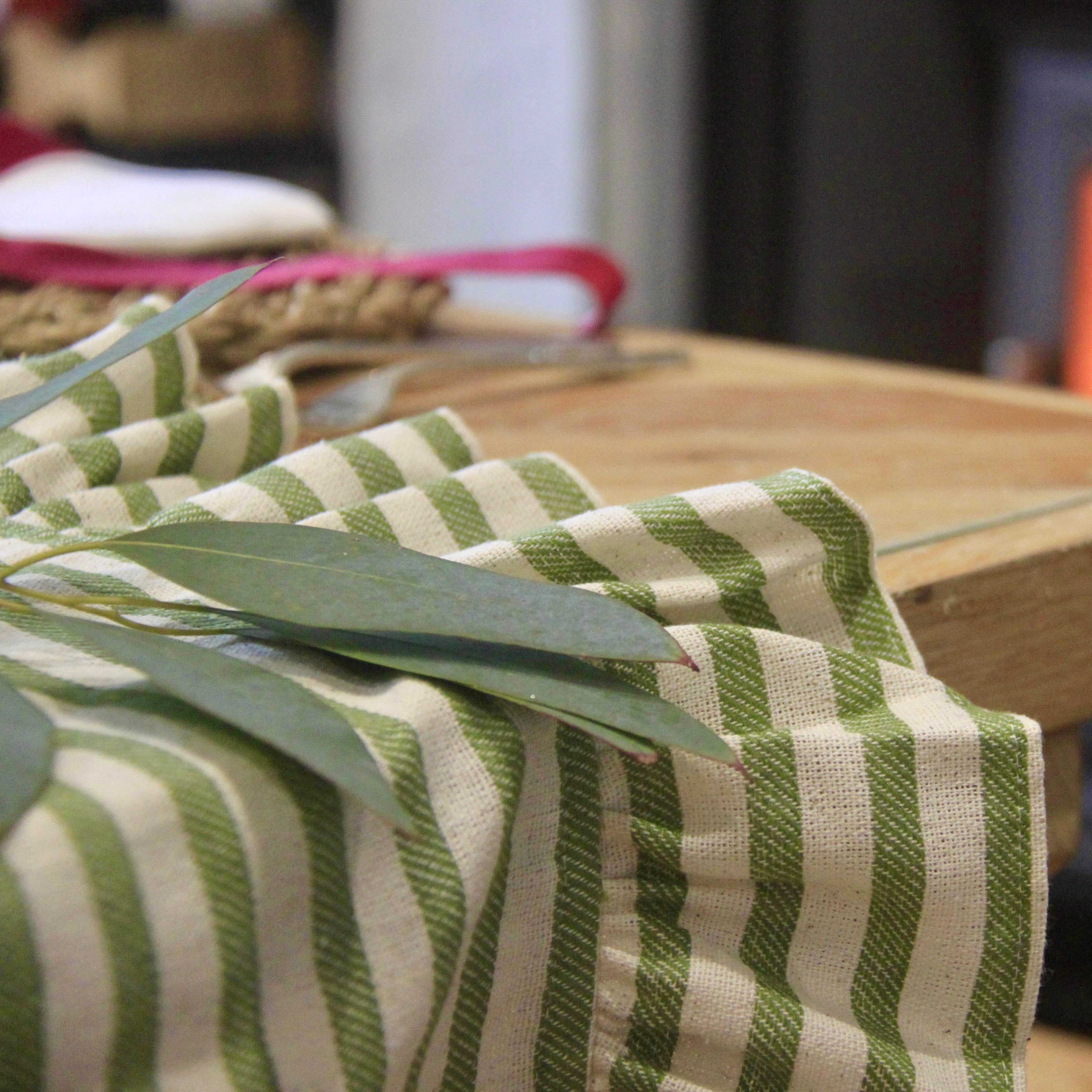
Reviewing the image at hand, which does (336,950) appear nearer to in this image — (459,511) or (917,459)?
(459,511)

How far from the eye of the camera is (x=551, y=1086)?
259 mm

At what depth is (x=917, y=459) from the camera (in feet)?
1.49

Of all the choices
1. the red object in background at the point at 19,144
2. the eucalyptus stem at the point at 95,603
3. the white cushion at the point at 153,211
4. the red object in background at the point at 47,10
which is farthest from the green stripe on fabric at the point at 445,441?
the red object in background at the point at 47,10

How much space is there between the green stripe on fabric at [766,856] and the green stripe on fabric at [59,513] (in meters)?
0.14

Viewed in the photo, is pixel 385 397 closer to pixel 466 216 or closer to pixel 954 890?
pixel 954 890

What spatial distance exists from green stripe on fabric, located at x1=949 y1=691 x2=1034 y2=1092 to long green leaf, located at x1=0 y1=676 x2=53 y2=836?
0.58ft

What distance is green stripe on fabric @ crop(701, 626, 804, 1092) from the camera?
26 centimetres

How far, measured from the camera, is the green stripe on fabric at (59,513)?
11.9 inches

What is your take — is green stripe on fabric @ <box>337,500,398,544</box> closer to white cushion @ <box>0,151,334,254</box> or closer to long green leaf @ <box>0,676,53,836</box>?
long green leaf @ <box>0,676,53,836</box>

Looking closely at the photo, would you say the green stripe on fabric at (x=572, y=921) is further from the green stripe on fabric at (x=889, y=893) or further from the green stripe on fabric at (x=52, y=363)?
the green stripe on fabric at (x=52, y=363)

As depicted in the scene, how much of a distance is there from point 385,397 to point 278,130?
66.5 inches

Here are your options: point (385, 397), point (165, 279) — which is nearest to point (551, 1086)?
point (385, 397)

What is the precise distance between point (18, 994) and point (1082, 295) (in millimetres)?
1500

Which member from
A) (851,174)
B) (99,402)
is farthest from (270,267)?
(851,174)
